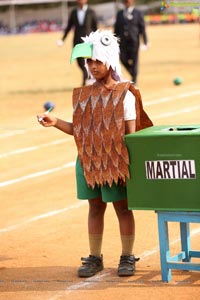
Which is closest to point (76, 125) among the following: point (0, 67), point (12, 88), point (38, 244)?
point (38, 244)

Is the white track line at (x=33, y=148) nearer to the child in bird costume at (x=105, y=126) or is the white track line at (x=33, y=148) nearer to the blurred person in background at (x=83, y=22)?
the blurred person in background at (x=83, y=22)

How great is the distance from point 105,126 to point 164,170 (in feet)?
2.02

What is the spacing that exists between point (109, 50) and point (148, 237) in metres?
2.18

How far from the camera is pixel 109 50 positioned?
805 centimetres

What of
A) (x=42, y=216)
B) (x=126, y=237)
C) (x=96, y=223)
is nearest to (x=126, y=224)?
(x=126, y=237)

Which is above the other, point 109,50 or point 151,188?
point 109,50

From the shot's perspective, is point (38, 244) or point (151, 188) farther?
point (38, 244)

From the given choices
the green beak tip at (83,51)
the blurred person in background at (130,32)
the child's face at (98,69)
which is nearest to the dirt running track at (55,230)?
the child's face at (98,69)

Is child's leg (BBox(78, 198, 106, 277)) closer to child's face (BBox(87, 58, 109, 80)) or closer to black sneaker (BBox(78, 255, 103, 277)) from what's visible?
black sneaker (BBox(78, 255, 103, 277))

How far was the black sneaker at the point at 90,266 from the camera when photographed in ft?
27.1

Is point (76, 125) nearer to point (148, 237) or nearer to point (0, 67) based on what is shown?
Result: point (148, 237)

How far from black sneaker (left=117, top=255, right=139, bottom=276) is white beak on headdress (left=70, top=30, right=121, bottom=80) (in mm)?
1402

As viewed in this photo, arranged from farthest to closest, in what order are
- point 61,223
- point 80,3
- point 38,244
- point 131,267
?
1. point 80,3
2. point 61,223
3. point 38,244
4. point 131,267

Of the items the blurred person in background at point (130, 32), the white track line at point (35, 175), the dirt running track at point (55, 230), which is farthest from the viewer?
the blurred person in background at point (130, 32)
